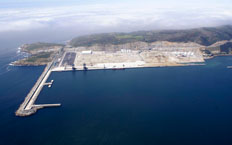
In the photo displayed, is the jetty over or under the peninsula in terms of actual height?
under

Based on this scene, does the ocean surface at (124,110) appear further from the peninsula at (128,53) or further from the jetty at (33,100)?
the peninsula at (128,53)

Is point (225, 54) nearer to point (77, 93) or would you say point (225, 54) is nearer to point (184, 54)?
point (184, 54)

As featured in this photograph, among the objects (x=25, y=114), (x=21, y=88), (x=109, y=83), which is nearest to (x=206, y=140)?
(x=109, y=83)

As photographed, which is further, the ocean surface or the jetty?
the jetty

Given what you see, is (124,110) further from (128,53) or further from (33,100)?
(128,53)

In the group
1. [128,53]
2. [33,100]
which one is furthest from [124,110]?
[128,53]

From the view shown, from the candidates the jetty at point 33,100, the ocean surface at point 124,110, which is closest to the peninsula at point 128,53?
the jetty at point 33,100

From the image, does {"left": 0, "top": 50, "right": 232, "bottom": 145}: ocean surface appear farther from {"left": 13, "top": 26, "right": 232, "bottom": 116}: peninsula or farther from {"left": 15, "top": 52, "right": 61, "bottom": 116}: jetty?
{"left": 13, "top": 26, "right": 232, "bottom": 116}: peninsula

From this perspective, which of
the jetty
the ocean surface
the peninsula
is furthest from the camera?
the peninsula

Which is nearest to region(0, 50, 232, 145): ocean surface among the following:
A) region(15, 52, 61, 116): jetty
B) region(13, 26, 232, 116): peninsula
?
region(15, 52, 61, 116): jetty
